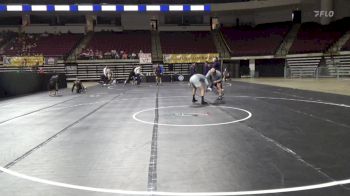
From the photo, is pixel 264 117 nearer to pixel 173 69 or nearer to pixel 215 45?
pixel 173 69

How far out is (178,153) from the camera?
6922 mm

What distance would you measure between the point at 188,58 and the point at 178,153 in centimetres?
3776

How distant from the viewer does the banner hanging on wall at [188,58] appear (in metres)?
43.8

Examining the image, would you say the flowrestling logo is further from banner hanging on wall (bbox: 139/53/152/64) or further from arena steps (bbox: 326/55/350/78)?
banner hanging on wall (bbox: 139/53/152/64)

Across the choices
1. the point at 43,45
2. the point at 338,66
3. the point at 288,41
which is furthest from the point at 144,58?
the point at 338,66

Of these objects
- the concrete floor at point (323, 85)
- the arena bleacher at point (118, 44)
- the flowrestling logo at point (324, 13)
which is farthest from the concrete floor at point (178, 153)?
the flowrestling logo at point (324, 13)

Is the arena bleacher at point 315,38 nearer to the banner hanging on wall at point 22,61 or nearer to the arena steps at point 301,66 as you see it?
the arena steps at point 301,66

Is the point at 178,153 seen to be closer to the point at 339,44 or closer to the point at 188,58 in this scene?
the point at 188,58

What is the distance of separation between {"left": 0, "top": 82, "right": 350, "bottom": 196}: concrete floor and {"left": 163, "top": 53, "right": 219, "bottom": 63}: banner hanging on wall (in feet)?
105

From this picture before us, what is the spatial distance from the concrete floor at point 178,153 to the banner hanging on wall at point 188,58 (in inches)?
1254

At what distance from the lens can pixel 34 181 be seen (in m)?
5.37

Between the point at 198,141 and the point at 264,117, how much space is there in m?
3.96

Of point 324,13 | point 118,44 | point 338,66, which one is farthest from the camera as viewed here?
point 118,44

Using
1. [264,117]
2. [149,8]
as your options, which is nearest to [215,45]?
[149,8]
